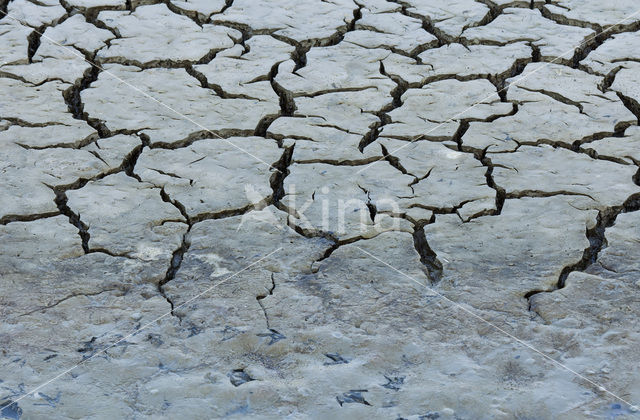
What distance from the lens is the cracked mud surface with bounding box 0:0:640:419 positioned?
2.55 meters

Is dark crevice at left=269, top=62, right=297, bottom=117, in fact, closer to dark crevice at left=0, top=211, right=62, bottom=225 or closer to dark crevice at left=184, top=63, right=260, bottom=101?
dark crevice at left=184, top=63, right=260, bottom=101

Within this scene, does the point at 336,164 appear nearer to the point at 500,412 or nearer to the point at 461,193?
the point at 461,193

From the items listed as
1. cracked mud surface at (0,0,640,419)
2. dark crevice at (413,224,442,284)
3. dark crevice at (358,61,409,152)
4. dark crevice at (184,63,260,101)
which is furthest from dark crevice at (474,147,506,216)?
dark crevice at (184,63,260,101)

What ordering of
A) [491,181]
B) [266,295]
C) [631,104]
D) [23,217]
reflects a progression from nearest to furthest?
[266,295] → [23,217] → [491,181] → [631,104]

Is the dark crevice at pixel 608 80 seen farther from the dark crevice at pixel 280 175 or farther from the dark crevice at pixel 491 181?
the dark crevice at pixel 280 175

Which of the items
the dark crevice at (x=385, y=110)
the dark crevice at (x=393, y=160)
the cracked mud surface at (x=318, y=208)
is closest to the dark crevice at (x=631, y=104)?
the cracked mud surface at (x=318, y=208)

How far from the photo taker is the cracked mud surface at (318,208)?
255 cm

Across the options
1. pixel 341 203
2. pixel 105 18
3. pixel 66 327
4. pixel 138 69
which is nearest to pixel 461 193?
pixel 341 203

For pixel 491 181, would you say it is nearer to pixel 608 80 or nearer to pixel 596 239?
pixel 596 239

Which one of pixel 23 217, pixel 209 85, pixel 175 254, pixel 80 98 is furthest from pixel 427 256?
pixel 80 98

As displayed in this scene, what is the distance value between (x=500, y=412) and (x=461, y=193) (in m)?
1.24

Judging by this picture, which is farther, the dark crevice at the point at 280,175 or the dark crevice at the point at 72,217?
the dark crevice at the point at 280,175

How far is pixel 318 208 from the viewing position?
11.2 feet

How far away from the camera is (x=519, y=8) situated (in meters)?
5.05
